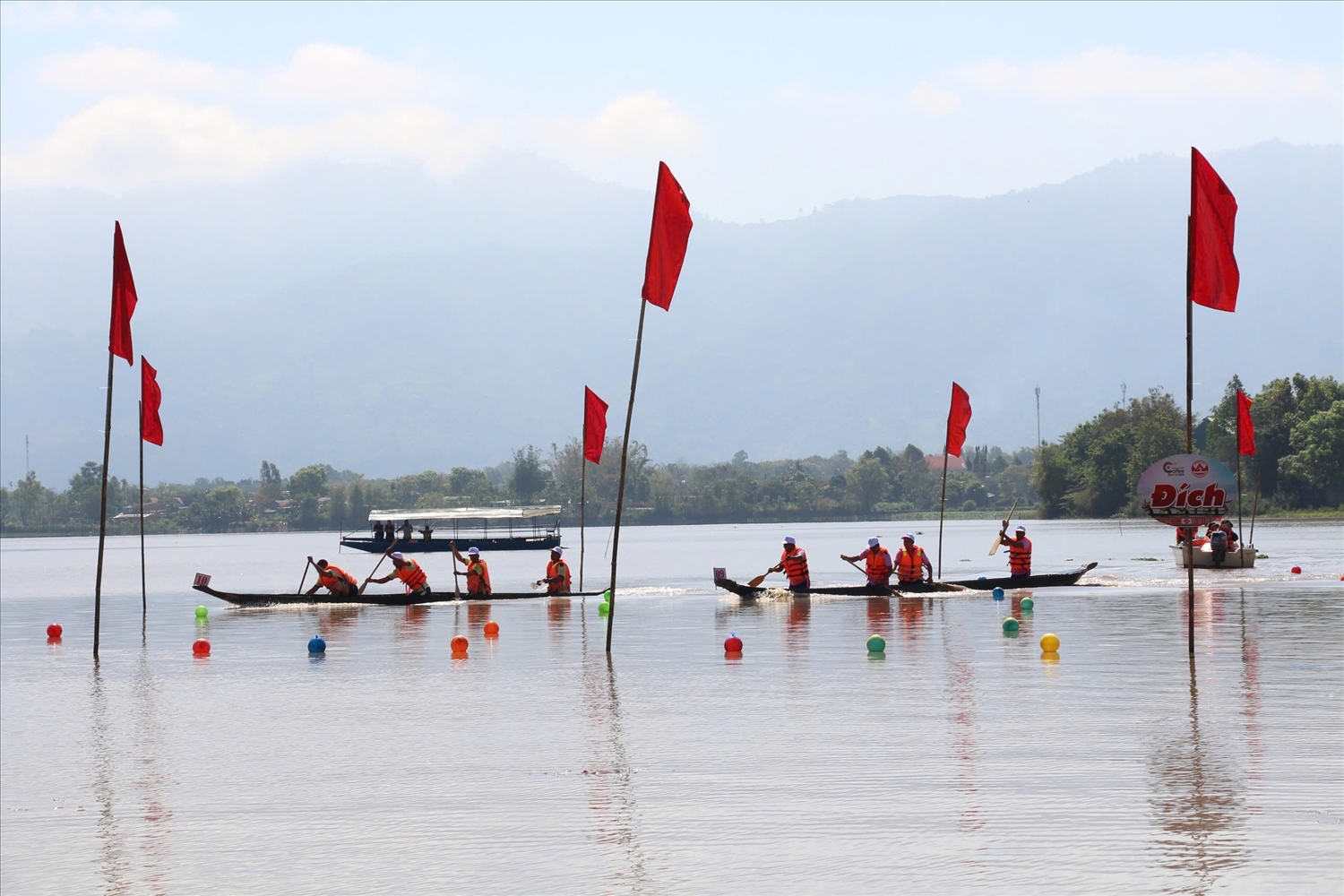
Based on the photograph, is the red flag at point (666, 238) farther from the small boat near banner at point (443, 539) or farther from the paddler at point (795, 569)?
the small boat near banner at point (443, 539)

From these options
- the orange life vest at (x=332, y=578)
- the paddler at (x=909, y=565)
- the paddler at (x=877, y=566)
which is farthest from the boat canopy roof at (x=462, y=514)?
the paddler at (x=877, y=566)

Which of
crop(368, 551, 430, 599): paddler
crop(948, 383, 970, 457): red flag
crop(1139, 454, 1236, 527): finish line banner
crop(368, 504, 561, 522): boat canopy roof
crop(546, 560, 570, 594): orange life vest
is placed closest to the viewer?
crop(1139, 454, 1236, 527): finish line banner

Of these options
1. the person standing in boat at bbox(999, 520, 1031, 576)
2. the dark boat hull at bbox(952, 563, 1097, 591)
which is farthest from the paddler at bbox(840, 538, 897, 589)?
the person standing in boat at bbox(999, 520, 1031, 576)

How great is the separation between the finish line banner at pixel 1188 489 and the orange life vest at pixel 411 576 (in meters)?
29.6

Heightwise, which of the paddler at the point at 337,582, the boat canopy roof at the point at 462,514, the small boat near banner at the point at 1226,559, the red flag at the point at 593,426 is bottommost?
the paddler at the point at 337,582

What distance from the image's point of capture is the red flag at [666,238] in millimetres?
26812

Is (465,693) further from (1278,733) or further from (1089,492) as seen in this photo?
(1089,492)

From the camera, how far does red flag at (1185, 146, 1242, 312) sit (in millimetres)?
23344

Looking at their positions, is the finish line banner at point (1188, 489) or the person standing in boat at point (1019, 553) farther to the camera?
the person standing in boat at point (1019, 553)

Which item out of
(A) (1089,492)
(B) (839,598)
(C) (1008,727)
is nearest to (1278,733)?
(C) (1008,727)

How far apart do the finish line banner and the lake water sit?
2.52 m

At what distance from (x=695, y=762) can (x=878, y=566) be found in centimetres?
2739

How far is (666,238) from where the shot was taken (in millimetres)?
26844

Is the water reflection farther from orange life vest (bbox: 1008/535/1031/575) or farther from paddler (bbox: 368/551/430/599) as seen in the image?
paddler (bbox: 368/551/430/599)
